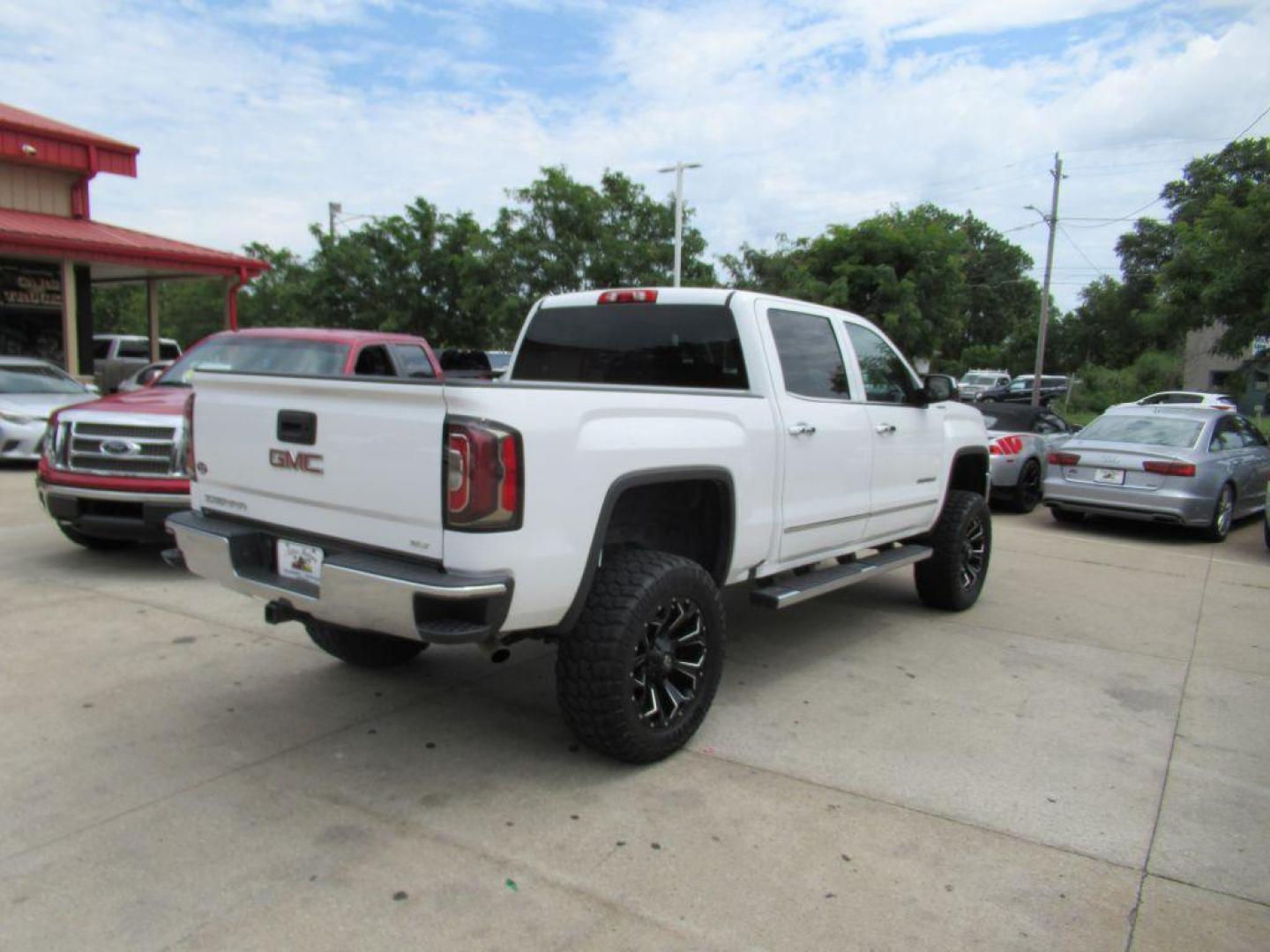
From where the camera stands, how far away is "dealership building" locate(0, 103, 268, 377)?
1761 centimetres

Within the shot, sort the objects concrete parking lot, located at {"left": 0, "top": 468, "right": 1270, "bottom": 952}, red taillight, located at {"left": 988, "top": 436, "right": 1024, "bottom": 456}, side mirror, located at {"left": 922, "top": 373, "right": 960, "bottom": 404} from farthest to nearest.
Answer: red taillight, located at {"left": 988, "top": 436, "right": 1024, "bottom": 456} → side mirror, located at {"left": 922, "top": 373, "right": 960, "bottom": 404} → concrete parking lot, located at {"left": 0, "top": 468, "right": 1270, "bottom": 952}

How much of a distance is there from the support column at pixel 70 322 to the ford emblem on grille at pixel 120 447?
43.4ft

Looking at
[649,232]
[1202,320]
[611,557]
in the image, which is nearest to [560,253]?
[649,232]

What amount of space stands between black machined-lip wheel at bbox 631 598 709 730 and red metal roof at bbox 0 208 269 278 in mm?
16761

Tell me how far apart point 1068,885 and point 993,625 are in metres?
3.37

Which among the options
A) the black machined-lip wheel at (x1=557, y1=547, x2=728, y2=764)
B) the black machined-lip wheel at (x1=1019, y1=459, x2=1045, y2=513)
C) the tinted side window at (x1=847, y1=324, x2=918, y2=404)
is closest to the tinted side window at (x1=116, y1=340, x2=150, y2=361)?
the black machined-lip wheel at (x1=1019, y1=459, x2=1045, y2=513)

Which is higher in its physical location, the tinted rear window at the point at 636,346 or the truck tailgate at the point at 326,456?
the tinted rear window at the point at 636,346

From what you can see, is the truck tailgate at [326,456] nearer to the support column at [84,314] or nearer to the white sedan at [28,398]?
the white sedan at [28,398]

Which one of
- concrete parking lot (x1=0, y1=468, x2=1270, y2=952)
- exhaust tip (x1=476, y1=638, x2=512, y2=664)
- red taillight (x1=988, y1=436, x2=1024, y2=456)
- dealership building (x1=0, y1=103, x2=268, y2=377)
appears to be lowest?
concrete parking lot (x1=0, y1=468, x2=1270, y2=952)

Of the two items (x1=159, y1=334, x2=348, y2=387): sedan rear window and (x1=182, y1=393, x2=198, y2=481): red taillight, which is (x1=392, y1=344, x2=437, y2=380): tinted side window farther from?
(x1=182, y1=393, x2=198, y2=481): red taillight

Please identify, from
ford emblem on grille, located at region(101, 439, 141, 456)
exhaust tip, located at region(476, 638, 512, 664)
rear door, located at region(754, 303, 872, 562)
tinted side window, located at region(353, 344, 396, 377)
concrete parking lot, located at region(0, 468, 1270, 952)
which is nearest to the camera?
concrete parking lot, located at region(0, 468, 1270, 952)

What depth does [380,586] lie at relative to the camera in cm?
317

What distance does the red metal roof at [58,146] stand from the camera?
57.6ft

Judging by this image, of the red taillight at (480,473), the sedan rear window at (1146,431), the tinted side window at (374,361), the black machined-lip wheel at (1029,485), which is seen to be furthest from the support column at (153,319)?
the red taillight at (480,473)
